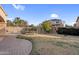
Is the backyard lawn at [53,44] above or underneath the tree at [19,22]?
underneath

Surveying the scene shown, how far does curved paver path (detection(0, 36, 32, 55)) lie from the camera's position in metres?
2.09

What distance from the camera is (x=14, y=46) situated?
2.11 meters

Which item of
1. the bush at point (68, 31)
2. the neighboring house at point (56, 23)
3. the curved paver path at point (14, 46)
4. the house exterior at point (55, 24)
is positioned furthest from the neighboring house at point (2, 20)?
the bush at point (68, 31)

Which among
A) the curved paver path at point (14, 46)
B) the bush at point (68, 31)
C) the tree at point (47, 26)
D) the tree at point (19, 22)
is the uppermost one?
the tree at point (19, 22)

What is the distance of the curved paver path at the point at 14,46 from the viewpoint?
2.09 meters

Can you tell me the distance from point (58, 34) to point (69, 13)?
0.29 metres

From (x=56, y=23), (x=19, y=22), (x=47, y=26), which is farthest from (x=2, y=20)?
(x=56, y=23)

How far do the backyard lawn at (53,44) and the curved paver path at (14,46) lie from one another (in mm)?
55

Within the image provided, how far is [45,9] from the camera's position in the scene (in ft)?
7.03

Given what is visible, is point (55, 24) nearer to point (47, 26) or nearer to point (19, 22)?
point (47, 26)

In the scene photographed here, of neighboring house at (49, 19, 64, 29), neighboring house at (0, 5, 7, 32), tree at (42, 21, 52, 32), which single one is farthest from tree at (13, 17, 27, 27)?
neighboring house at (49, 19, 64, 29)

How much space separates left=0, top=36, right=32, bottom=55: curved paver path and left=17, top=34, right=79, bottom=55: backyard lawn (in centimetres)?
6

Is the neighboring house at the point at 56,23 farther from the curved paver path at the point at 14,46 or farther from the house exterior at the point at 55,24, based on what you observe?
the curved paver path at the point at 14,46
